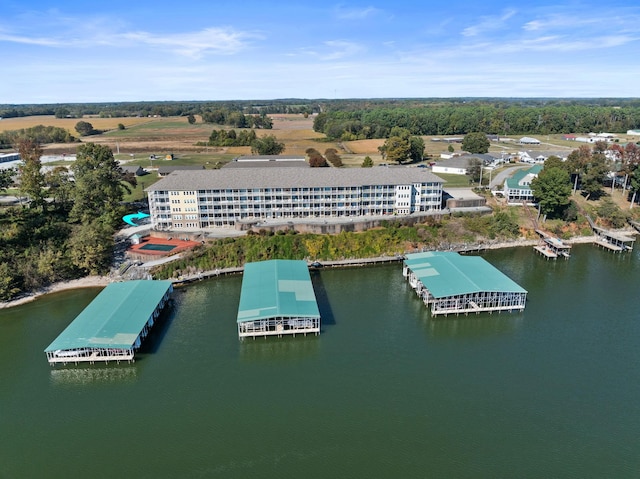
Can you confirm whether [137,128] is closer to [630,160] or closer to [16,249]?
[16,249]

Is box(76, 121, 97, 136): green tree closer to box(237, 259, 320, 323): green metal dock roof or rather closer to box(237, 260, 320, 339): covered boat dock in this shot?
box(237, 259, 320, 323): green metal dock roof

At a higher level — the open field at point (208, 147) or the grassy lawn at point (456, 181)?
the open field at point (208, 147)

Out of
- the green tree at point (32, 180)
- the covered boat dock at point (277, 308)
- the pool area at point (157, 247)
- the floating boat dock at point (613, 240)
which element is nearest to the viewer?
the covered boat dock at point (277, 308)

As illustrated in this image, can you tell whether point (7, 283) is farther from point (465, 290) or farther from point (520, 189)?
point (520, 189)

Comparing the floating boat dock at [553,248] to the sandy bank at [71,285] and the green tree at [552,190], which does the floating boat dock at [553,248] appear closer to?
the green tree at [552,190]

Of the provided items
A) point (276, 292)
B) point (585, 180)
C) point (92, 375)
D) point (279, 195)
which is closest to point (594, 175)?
point (585, 180)

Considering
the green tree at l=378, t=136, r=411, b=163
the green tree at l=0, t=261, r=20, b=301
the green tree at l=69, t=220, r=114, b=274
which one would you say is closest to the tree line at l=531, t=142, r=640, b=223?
the green tree at l=378, t=136, r=411, b=163

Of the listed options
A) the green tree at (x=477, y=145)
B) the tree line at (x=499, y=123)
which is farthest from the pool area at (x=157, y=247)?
the tree line at (x=499, y=123)

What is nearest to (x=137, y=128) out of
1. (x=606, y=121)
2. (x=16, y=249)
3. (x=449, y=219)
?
(x=16, y=249)
